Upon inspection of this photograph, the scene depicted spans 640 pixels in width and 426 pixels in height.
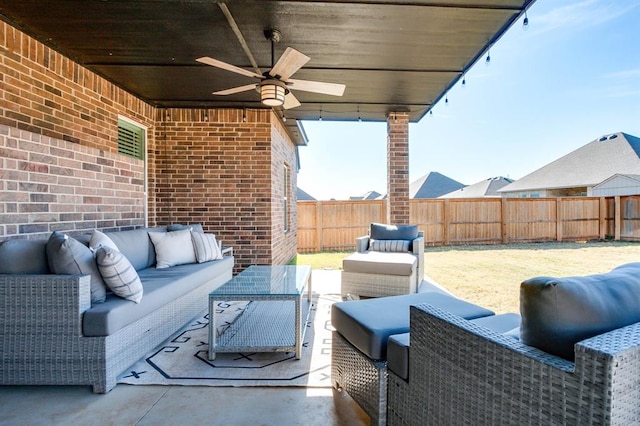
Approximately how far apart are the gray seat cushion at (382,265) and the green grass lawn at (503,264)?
910 millimetres

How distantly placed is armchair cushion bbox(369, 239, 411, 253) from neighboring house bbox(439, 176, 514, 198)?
15.5 metres

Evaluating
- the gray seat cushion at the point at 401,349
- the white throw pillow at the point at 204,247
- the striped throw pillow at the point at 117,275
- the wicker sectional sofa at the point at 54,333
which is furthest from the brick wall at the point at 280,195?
the gray seat cushion at the point at 401,349

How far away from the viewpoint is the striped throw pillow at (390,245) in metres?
4.80

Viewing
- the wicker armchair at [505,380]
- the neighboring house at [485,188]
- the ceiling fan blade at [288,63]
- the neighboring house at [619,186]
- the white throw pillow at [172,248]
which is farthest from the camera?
the neighboring house at [485,188]

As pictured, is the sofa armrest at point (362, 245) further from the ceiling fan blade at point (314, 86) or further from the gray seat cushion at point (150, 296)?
the ceiling fan blade at point (314, 86)

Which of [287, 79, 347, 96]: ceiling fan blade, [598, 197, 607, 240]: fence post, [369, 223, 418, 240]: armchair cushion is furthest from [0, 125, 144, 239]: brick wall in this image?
[598, 197, 607, 240]: fence post

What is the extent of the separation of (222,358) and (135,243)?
1.82 meters

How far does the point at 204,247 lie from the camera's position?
413 cm

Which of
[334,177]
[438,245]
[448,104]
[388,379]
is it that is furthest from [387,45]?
A: [334,177]

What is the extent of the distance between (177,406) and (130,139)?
4112 mm

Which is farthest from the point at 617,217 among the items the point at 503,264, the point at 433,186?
the point at 433,186

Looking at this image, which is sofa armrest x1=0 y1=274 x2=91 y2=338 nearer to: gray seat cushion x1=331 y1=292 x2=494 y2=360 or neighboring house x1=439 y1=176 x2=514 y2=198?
gray seat cushion x1=331 y1=292 x2=494 y2=360

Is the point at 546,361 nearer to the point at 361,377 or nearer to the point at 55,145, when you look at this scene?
the point at 361,377

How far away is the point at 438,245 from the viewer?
9.95 metres
